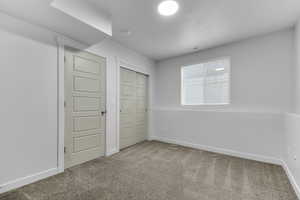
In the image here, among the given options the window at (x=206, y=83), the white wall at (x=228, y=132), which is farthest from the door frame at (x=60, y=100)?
the window at (x=206, y=83)

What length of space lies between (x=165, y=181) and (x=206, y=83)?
8.49 feet

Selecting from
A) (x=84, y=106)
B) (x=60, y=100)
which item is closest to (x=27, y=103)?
(x=60, y=100)

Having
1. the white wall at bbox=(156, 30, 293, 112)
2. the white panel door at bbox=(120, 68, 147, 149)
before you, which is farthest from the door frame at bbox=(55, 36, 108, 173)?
the white wall at bbox=(156, 30, 293, 112)

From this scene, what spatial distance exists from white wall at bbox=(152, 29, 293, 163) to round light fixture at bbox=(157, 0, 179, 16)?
183 centimetres

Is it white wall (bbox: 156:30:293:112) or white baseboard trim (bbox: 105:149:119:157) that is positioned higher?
white wall (bbox: 156:30:293:112)

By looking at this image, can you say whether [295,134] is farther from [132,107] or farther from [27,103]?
[27,103]

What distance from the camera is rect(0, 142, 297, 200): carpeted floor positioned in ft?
5.20

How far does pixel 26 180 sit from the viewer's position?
1771mm

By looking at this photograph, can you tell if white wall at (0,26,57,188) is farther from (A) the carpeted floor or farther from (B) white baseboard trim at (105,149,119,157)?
(B) white baseboard trim at (105,149,119,157)

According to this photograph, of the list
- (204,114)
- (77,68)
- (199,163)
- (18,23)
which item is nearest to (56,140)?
(77,68)

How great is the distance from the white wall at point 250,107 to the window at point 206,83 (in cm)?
15

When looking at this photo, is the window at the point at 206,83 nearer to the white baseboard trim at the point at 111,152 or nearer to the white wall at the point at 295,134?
the white wall at the point at 295,134

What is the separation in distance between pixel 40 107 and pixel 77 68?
0.88m

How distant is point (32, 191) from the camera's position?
1643 mm
